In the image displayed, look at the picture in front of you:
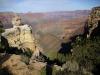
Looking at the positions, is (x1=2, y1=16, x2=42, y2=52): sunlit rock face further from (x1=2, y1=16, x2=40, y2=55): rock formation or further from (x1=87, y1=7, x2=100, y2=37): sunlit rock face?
(x1=87, y1=7, x2=100, y2=37): sunlit rock face

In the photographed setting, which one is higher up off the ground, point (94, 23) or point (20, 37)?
point (94, 23)

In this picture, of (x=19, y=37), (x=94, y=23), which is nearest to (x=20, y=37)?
(x=19, y=37)

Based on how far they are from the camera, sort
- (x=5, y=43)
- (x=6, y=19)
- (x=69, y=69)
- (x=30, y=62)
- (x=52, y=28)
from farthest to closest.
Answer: (x=52, y=28), (x=6, y=19), (x=5, y=43), (x=30, y=62), (x=69, y=69)

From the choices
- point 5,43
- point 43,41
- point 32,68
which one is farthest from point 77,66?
point 43,41

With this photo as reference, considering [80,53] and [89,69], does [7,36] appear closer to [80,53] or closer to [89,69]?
[80,53]

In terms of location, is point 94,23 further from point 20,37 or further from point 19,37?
point 19,37

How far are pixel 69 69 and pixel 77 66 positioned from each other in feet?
4.40

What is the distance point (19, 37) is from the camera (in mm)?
56062

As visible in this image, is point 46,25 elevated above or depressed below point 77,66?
below

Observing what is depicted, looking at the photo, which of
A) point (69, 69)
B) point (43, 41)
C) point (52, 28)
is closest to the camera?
point (69, 69)

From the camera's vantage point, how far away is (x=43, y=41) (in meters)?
112

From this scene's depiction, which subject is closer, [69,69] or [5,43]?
[69,69]

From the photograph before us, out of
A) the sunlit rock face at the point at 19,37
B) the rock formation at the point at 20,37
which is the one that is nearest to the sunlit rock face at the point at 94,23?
the rock formation at the point at 20,37

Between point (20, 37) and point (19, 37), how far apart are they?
204mm
